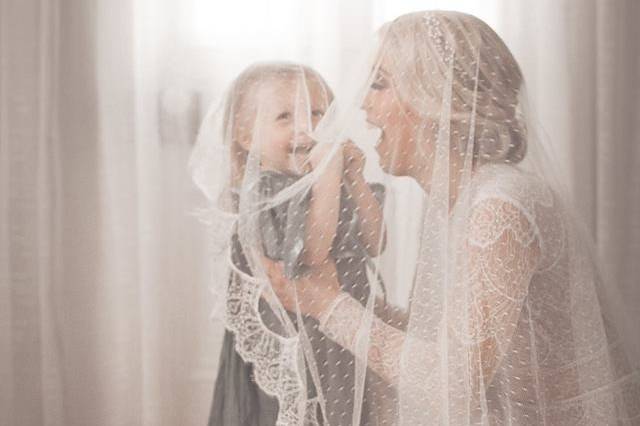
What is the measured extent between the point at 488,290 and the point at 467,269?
38 millimetres

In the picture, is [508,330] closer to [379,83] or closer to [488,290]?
[488,290]

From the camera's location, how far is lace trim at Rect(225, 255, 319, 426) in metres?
1.09

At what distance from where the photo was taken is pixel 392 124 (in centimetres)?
108

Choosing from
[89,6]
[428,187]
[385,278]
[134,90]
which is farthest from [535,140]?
[89,6]

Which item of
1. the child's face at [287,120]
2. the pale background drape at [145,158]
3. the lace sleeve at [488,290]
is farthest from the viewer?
the pale background drape at [145,158]

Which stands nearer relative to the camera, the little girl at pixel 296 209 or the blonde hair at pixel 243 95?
the little girl at pixel 296 209

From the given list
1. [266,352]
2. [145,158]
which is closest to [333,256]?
[266,352]

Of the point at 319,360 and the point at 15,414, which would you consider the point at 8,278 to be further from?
the point at 319,360

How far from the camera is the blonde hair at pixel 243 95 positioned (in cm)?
123

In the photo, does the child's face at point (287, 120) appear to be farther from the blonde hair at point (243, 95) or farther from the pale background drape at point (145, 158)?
the pale background drape at point (145, 158)

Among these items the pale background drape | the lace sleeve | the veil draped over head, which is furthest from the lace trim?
the pale background drape

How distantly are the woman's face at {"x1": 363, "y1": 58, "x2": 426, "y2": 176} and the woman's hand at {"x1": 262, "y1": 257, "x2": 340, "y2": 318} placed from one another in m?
0.16

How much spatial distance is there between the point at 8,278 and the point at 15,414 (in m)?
0.30

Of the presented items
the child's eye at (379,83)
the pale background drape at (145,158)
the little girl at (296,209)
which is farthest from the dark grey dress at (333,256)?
the pale background drape at (145,158)
